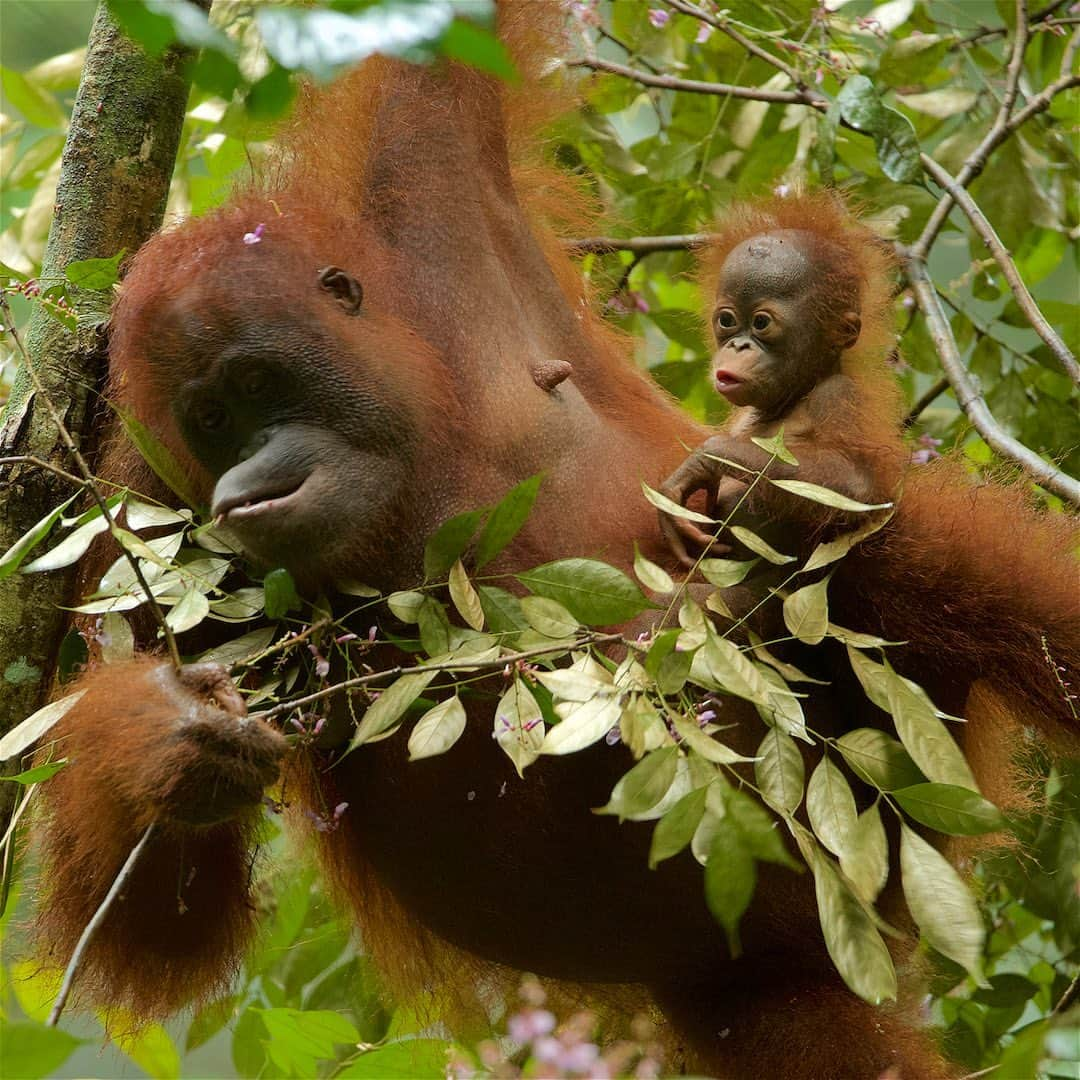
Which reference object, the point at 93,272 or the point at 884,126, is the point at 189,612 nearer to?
the point at 93,272

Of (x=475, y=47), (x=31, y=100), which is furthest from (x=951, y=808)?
(x=31, y=100)

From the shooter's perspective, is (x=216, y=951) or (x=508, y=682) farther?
(x=216, y=951)

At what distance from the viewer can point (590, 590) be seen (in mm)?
2102

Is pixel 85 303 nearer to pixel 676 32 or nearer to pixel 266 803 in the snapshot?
pixel 266 803

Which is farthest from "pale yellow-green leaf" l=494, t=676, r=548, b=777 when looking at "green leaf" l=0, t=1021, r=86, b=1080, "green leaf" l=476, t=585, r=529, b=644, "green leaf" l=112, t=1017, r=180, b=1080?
"green leaf" l=112, t=1017, r=180, b=1080

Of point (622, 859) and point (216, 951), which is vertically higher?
point (622, 859)

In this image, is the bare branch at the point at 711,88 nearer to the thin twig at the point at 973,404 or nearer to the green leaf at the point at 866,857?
the thin twig at the point at 973,404

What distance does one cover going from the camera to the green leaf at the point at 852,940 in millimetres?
1798

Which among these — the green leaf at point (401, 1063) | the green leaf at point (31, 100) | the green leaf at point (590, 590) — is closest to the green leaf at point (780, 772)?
the green leaf at point (590, 590)

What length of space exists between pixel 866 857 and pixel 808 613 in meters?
0.44

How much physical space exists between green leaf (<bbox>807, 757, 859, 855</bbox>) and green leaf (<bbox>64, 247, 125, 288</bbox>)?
1528 millimetres

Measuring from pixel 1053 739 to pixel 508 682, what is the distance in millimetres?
1027

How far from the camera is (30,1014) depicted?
10.5 feet

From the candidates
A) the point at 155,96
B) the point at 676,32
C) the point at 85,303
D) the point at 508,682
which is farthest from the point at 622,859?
the point at 676,32
